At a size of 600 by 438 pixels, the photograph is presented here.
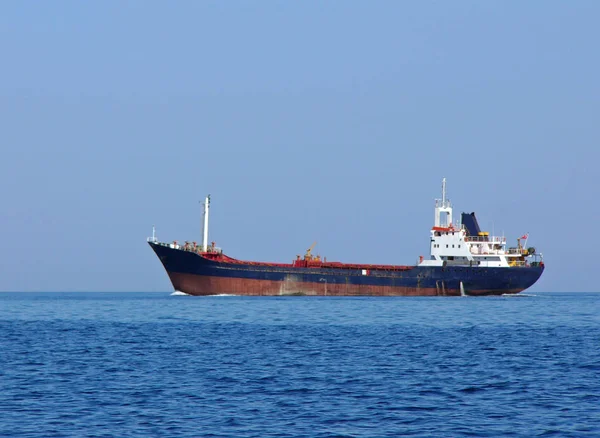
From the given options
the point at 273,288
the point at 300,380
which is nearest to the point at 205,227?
the point at 273,288

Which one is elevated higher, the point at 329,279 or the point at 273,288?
the point at 329,279

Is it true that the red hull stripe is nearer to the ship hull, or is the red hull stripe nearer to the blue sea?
the ship hull

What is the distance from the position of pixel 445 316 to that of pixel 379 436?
42.8m

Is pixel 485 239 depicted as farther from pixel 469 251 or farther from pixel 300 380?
pixel 300 380

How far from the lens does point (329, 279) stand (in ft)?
297

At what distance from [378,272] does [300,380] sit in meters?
62.9

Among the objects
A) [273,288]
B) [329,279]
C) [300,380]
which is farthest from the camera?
[329,279]

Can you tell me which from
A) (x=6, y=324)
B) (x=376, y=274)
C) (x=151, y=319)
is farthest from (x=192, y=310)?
(x=376, y=274)

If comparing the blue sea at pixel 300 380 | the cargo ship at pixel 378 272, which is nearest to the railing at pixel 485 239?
the cargo ship at pixel 378 272

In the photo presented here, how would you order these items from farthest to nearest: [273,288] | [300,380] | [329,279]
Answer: [329,279]
[273,288]
[300,380]

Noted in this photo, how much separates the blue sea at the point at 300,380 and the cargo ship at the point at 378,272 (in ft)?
114

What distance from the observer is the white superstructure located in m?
94.0

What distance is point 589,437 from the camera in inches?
781

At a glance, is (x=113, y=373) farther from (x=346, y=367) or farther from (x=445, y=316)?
(x=445, y=316)
